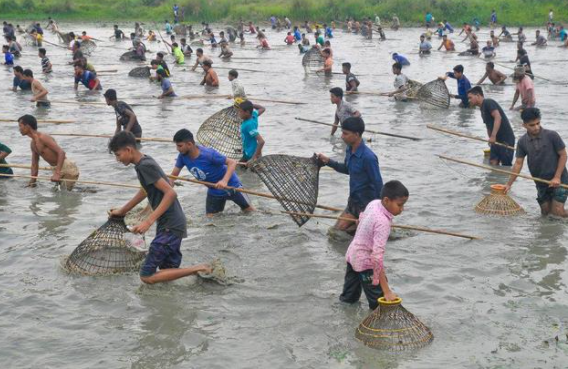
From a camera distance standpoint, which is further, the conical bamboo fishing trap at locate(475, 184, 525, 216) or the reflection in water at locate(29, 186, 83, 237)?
the reflection in water at locate(29, 186, 83, 237)

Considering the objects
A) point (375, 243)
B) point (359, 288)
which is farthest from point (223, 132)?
point (375, 243)

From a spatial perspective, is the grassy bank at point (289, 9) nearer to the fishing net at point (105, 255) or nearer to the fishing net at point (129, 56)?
the fishing net at point (129, 56)

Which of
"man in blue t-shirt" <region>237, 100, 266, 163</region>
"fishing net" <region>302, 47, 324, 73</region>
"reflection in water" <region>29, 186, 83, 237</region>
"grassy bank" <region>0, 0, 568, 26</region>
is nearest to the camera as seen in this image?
"reflection in water" <region>29, 186, 83, 237</region>

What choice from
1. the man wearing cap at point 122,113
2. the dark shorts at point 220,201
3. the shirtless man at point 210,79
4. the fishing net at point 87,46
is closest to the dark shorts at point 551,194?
the dark shorts at point 220,201

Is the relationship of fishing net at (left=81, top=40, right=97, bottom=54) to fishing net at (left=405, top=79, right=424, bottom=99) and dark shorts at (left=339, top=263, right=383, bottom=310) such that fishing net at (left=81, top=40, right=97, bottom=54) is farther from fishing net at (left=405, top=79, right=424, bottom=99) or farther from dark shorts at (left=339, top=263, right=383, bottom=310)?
dark shorts at (left=339, top=263, right=383, bottom=310)

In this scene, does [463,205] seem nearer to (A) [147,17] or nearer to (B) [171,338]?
(B) [171,338]

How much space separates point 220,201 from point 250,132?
5.80 feet

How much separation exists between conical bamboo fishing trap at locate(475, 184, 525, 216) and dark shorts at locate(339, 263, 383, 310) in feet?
10.8

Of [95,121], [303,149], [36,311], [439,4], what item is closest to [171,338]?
[36,311]

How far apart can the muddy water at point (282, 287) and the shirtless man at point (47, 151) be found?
0.38 m

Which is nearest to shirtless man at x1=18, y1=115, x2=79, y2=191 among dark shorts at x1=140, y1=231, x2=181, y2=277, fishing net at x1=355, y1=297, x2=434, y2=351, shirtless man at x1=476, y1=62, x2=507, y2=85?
dark shorts at x1=140, y1=231, x2=181, y2=277

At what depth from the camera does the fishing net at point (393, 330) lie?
566cm

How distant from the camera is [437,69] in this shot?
86.5ft

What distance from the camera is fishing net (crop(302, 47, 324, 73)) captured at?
24344 mm
